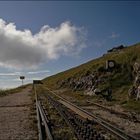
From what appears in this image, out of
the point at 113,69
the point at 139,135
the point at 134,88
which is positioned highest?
the point at 113,69

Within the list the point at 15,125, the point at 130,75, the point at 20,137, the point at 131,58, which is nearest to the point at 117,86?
the point at 130,75

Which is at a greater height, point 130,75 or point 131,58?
point 131,58

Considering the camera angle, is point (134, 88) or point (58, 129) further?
point (134, 88)

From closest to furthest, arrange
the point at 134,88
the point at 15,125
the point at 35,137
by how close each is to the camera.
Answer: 1. the point at 35,137
2. the point at 15,125
3. the point at 134,88

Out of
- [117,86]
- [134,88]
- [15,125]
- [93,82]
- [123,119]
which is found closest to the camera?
[15,125]

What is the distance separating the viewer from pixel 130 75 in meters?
37.7

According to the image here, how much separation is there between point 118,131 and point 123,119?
14.3 feet

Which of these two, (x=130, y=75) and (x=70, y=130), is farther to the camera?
(x=130, y=75)

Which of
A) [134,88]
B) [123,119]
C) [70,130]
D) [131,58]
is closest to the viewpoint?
[70,130]

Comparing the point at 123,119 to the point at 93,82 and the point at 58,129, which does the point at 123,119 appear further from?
the point at 93,82

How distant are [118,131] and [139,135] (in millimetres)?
807

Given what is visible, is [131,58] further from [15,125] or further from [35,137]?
[35,137]

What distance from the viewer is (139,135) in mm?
11391

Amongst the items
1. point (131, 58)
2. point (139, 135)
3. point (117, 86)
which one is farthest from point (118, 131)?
point (131, 58)
